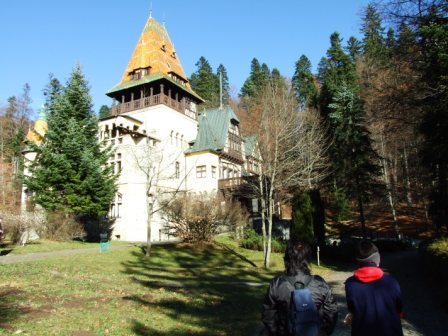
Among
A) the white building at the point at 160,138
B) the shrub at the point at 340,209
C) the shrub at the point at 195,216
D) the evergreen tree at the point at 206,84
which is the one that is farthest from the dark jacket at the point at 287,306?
the evergreen tree at the point at 206,84

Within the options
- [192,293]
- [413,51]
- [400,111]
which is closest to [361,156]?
[400,111]

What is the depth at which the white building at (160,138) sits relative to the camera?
108 ft

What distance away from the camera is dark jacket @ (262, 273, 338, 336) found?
150 inches

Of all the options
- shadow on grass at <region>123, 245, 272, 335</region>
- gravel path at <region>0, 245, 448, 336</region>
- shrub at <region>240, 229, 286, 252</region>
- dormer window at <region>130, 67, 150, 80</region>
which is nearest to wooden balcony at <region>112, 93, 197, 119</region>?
dormer window at <region>130, 67, 150, 80</region>

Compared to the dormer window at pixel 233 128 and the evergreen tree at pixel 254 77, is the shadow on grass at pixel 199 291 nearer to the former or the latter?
the dormer window at pixel 233 128

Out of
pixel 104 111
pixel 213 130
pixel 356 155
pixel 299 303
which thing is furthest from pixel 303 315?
pixel 104 111

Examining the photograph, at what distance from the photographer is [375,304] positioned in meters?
3.84

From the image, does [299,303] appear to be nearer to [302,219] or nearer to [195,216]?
[195,216]

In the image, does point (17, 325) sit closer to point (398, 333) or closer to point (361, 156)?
point (398, 333)

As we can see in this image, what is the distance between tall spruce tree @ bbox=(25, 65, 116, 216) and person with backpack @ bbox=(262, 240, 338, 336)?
2365 cm

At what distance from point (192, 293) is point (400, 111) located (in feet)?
40.7

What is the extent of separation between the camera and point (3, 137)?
5747 cm

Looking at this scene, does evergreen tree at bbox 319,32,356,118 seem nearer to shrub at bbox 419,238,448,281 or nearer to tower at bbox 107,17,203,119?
tower at bbox 107,17,203,119

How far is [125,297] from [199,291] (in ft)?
8.75
